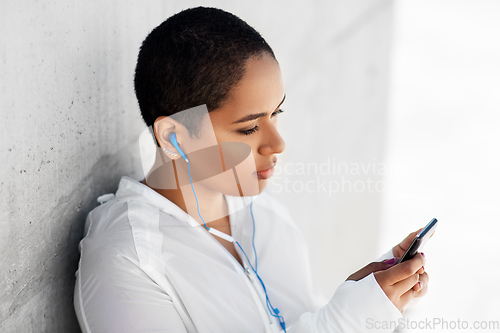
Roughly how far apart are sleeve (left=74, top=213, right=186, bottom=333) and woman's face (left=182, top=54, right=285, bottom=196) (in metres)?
0.26

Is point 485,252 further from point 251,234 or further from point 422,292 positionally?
point 251,234

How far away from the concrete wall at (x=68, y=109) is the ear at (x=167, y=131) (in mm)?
170

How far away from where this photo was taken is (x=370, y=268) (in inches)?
34.2

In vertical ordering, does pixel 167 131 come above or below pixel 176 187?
above

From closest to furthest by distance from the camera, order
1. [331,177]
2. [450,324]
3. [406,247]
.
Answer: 1. [406,247]
2. [331,177]
3. [450,324]

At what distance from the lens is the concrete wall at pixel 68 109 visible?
632mm

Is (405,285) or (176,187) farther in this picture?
(176,187)

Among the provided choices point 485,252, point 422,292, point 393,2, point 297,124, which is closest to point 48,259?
point 422,292

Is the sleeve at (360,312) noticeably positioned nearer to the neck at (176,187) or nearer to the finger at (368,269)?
the finger at (368,269)

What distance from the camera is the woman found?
2.38 feet

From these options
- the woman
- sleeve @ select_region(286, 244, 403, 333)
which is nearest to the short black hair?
the woman

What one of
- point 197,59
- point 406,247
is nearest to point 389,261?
point 406,247

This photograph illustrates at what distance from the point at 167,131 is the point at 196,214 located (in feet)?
0.72

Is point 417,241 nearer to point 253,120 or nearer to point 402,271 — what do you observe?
point 402,271
